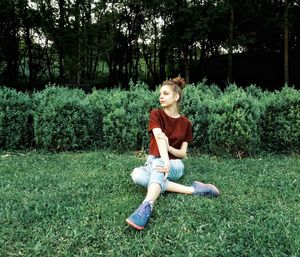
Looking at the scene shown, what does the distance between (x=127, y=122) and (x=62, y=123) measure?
1.17 m

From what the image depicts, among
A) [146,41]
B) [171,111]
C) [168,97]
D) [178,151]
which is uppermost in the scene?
[146,41]

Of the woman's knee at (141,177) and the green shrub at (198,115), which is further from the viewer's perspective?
→ the green shrub at (198,115)

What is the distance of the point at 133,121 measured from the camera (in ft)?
24.6

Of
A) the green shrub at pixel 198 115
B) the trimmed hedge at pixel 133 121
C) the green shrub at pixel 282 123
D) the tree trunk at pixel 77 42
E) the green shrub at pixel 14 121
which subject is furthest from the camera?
the tree trunk at pixel 77 42

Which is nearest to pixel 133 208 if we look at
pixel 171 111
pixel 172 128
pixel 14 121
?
pixel 172 128

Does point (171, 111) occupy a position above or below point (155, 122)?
above

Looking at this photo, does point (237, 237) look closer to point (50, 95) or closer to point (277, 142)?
point (277, 142)

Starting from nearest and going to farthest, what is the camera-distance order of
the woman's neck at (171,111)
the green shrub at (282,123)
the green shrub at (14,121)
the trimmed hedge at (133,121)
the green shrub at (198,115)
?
the woman's neck at (171,111), the trimmed hedge at (133,121), the green shrub at (282,123), the green shrub at (198,115), the green shrub at (14,121)

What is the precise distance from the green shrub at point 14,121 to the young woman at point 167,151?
369 cm

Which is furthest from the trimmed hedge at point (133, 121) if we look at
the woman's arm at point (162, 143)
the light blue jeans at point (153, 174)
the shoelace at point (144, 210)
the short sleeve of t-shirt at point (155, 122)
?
the shoelace at point (144, 210)

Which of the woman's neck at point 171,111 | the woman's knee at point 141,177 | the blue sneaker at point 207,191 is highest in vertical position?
the woman's neck at point 171,111

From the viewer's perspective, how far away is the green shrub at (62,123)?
24.6 feet

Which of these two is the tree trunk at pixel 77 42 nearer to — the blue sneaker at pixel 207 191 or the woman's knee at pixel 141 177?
the woman's knee at pixel 141 177

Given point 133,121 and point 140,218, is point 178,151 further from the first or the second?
point 133,121
